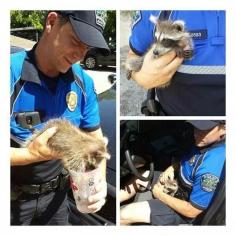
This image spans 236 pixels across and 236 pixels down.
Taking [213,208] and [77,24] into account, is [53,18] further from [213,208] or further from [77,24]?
[213,208]

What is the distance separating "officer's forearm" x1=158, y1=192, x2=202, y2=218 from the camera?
9.76 feet

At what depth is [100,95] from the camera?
2906 millimetres

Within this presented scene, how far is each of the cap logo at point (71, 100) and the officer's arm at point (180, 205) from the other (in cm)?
79

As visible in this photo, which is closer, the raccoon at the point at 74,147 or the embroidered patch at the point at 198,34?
the embroidered patch at the point at 198,34

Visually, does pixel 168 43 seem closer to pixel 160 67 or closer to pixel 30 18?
pixel 160 67

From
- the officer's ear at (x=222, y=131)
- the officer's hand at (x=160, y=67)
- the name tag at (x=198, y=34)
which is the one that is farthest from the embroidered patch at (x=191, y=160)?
the name tag at (x=198, y=34)

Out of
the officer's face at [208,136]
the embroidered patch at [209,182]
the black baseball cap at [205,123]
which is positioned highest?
the black baseball cap at [205,123]

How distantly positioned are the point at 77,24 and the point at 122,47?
317 millimetres

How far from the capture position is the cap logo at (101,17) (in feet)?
9.11

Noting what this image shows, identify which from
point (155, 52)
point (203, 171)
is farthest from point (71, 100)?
point (203, 171)

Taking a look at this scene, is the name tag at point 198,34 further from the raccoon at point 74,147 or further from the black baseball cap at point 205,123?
the raccoon at point 74,147

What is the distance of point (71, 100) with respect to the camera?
2920 millimetres

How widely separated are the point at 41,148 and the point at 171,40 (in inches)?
41.2
